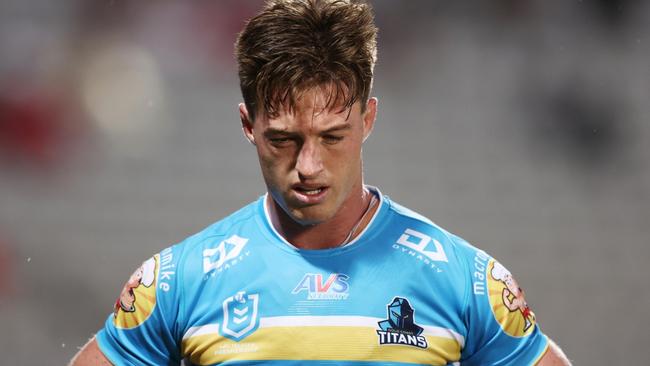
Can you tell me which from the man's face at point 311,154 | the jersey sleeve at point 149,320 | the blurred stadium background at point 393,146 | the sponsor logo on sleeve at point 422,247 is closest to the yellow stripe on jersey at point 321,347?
the jersey sleeve at point 149,320

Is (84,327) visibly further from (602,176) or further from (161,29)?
(602,176)

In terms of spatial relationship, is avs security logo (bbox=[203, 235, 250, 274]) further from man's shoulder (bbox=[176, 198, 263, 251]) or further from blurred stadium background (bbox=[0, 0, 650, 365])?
blurred stadium background (bbox=[0, 0, 650, 365])

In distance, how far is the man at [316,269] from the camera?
2703 millimetres

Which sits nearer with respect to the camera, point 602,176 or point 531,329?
point 531,329

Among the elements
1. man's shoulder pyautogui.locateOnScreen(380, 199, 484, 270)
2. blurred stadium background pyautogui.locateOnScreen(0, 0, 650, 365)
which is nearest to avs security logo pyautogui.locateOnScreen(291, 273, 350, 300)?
man's shoulder pyautogui.locateOnScreen(380, 199, 484, 270)

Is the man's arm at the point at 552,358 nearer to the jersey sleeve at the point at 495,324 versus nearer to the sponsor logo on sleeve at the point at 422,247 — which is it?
the jersey sleeve at the point at 495,324

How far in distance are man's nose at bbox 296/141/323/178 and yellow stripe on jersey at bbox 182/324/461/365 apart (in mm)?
482

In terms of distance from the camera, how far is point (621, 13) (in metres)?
8.37

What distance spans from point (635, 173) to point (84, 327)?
488 cm

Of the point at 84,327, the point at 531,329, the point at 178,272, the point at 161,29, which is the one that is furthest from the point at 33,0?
the point at 531,329

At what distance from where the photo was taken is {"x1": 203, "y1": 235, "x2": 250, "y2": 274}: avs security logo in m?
2.91

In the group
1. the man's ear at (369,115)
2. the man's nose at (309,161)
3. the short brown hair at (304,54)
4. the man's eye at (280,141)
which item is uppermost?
the short brown hair at (304,54)

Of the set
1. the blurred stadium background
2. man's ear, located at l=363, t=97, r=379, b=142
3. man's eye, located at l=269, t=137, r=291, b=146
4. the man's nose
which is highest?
man's ear, located at l=363, t=97, r=379, b=142

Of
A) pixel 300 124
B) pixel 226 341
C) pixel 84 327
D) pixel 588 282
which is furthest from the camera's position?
pixel 588 282
